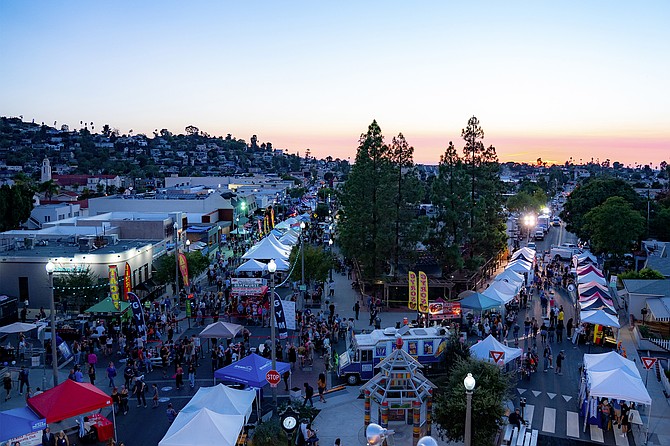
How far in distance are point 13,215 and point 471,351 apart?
168ft

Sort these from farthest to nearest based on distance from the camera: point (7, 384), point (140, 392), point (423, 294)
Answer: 1. point (423, 294)
2. point (7, 384)
3. point (140, 392)

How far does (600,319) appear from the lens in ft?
86.5

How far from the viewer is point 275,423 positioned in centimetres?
1605

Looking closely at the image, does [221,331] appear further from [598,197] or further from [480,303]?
[598,197]

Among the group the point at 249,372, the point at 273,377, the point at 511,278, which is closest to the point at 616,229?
the point at 511,278

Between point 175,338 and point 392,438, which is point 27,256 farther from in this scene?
point 392,438

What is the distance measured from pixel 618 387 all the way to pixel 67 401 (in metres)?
16.3

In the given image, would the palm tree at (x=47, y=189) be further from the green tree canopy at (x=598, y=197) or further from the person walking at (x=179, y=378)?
the person walking at (x=179, y=378)

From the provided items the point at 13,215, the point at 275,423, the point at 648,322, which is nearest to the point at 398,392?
the point at 275,423

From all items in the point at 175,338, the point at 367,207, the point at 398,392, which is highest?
the point at 367,207

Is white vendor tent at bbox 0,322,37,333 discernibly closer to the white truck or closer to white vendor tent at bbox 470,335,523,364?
white vendor tent at bbox 470,335,523,364

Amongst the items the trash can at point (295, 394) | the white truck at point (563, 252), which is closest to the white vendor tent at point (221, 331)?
the trash can at point (295, 394)

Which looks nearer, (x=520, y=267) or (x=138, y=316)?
(x=138, y=316)

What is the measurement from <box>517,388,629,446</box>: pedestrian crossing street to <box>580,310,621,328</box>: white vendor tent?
23.0 feet
